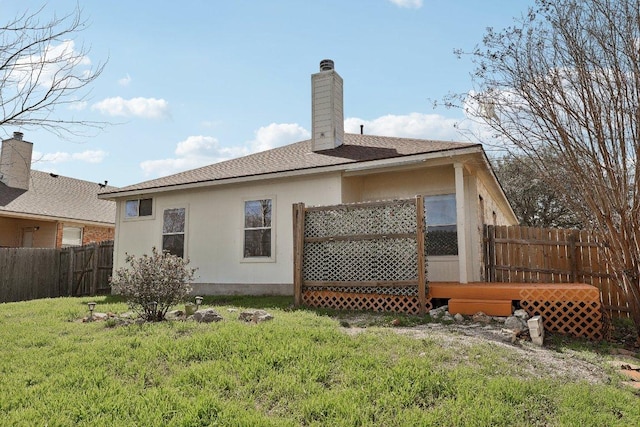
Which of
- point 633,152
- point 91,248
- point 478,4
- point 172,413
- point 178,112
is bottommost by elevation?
point 172,413

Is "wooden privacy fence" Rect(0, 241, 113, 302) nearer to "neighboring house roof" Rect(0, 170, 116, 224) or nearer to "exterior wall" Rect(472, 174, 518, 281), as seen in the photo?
"neighboring house roof" Rect(0, 170, 116, 224)

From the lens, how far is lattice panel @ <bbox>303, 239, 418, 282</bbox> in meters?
7.38

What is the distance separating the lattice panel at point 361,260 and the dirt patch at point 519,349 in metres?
1.30

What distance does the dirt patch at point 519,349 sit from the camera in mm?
4238

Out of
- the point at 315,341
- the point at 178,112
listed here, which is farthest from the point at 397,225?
the point at 178,112

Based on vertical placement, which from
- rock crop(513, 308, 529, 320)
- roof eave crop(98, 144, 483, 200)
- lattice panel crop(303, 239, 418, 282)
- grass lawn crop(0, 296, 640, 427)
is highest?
roof eave crop(98, 144, 483, 200)

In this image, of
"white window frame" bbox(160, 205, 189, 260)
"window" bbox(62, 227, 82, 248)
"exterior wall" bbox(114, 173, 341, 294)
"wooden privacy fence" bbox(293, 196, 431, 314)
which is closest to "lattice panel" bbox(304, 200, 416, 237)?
"wooden privacy fence" bbox(293, 196, 431, 314)

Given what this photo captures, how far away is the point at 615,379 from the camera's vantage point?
4180 millimetres

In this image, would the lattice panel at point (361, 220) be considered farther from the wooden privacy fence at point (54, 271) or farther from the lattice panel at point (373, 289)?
the wooden privacy fence at point (54, 271)

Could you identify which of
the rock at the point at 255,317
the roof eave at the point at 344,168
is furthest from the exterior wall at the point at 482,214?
the rock at the point at 255,317

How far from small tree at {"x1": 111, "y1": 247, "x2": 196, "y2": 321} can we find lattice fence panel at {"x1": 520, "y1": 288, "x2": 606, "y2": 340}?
5.23 meters

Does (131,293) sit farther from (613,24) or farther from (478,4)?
(613,24)

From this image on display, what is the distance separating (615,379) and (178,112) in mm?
8493

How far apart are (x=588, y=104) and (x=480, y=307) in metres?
3.27
